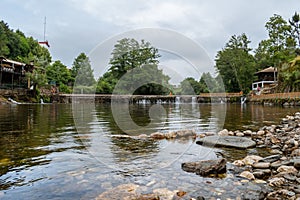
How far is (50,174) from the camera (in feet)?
13.5

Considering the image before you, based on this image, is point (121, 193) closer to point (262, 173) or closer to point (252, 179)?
point (252, 179)

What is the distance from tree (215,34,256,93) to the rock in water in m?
53.2

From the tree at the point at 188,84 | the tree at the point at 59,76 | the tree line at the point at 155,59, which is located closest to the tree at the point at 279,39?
the tree line at the point at 155,59

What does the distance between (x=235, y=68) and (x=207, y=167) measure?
54560 millimetres

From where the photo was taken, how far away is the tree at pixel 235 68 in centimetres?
5428

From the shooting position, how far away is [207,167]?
4285 mm

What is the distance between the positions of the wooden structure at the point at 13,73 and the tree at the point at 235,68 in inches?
1581

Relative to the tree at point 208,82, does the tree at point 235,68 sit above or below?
above

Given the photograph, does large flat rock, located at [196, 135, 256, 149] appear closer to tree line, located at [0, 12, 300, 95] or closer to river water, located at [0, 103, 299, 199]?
river water, located at [0, 103, 299, 199]

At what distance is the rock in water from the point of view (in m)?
4.21

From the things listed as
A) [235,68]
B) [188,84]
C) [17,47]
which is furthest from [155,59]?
[17,47]

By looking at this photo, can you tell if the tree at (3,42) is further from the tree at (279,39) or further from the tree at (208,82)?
the tree at (279,39)

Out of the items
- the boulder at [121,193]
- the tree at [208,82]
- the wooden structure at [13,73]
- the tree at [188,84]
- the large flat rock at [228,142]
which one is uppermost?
the wooden structure at [13,73]

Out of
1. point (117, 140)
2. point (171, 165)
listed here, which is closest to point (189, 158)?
point (171, 165)
